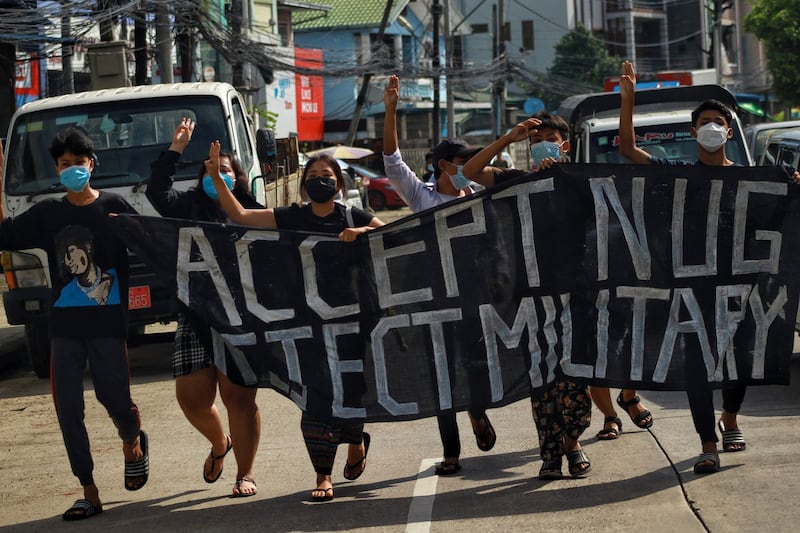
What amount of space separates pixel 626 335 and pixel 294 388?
5.48 ft

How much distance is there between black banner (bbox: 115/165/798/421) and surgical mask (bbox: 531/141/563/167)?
1.06 feet

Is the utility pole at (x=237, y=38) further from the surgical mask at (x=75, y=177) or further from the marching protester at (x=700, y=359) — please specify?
the surgical mask at (x=75, y=177)

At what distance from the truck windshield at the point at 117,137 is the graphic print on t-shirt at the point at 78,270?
5075mm

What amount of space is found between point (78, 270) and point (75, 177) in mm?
441

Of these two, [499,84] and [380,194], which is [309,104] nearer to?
[499,84]

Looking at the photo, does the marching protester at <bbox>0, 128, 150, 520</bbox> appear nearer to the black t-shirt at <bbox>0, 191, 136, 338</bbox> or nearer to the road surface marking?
the black t-shirt at <bbox>0, 191, 136, 338</bbox>

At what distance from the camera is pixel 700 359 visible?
655 cm

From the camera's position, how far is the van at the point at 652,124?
13195 mm

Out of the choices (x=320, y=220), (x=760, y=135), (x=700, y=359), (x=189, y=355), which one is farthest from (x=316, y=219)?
(x=760, y=135)

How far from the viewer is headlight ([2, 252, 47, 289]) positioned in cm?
1125

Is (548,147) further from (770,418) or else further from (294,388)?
(770,418)

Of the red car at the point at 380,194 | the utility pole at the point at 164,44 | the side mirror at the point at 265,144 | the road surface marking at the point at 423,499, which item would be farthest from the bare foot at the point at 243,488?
the red car at the point at 380,194

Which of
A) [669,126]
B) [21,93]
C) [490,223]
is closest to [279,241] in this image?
[490,223]

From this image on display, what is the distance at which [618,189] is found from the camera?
21.5 feet
